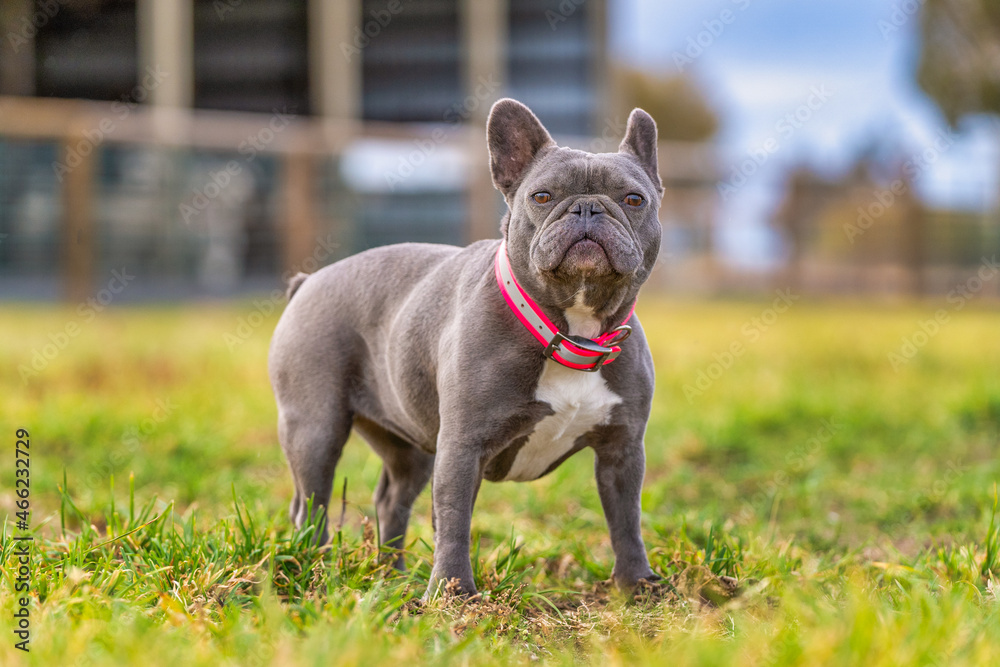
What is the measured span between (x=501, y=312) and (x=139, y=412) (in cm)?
358

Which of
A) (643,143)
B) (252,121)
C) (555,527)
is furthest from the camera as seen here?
(252,121)

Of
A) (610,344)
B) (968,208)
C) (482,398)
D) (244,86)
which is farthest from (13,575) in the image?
(968,208)

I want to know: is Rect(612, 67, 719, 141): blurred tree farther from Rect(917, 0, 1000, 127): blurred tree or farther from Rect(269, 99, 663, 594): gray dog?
Result: Rect(269, 99, 663, 594): gray dog

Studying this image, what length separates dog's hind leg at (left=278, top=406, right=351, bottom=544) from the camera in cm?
300

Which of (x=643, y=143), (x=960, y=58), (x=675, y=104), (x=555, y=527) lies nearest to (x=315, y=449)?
(x=555, y=527)

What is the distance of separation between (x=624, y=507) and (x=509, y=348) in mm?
661

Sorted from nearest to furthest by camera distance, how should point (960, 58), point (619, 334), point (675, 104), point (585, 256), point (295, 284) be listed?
point (585, 256) < point (619, 334) < point (295, 284) < point (960, 58) < point (675, 104)

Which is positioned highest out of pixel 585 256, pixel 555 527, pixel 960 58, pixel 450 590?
pixel 960 58

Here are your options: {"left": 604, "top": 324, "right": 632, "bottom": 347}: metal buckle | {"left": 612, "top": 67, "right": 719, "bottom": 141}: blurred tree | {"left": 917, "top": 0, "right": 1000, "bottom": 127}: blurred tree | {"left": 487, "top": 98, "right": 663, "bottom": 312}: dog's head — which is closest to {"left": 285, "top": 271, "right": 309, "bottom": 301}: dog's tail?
{"left": 487, "top": 98, "right": 663, "bottom": 312}: dog's head

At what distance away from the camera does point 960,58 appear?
656 inches

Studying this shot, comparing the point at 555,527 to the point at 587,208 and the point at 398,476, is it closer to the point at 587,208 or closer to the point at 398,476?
the point at 398,476

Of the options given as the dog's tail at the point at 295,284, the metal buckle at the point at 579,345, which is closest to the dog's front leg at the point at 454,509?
the metal buckle at the point at 579,345

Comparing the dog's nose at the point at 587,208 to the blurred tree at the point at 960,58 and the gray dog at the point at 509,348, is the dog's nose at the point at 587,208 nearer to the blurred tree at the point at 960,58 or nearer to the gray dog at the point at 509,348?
the gray dog at the point at 509,348

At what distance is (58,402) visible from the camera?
17.8 feet
